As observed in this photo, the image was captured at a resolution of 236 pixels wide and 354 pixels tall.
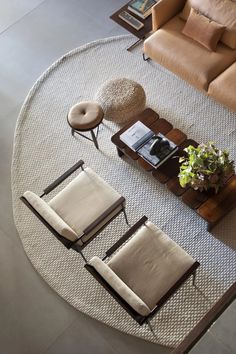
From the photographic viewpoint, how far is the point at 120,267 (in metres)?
3.29

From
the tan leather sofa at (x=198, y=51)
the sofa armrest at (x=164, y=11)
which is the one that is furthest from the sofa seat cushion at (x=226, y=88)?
the sofa armrest at (x=164, y=11)

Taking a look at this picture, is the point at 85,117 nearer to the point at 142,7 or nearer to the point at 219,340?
the point at 142,7

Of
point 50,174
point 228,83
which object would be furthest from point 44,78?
point 228,83

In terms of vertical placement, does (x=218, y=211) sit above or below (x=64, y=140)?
below

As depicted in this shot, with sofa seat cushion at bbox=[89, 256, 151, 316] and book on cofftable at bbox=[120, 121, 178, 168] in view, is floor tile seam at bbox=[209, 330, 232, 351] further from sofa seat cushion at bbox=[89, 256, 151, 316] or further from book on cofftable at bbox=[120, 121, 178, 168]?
book on cofftable at bbox=[120, 121, 178, 168]

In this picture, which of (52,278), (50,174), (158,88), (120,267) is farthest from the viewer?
(158,88)

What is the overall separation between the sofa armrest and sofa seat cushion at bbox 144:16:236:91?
0.24ft

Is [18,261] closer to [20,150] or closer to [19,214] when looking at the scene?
[19,214]

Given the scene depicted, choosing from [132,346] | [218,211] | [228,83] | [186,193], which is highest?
[228,83]

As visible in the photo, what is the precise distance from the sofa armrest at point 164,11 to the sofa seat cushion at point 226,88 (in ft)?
2.89

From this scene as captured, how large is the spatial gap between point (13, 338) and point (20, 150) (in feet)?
5.91

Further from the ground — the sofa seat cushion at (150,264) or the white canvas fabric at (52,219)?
the white canvas fabric at (52,219)

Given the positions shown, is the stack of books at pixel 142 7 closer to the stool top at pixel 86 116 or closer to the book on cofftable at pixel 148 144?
the stool top at pixel 86 116

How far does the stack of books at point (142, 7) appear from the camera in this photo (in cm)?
464
